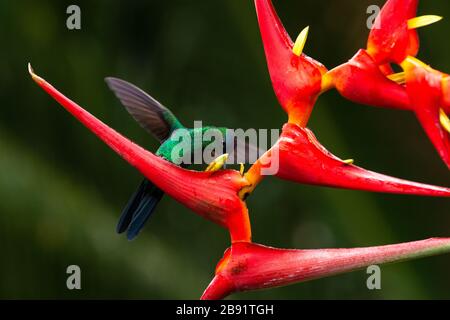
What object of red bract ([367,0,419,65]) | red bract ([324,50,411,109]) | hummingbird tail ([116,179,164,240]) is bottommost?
hummingbird tail ([116,179,164,240])

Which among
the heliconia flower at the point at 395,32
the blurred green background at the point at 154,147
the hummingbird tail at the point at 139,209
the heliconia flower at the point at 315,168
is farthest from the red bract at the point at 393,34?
the blurred green background at the point at 154,147

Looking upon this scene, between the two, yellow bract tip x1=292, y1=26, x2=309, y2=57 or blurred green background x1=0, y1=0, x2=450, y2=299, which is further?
blurred green background x1=0, y1=0, x2=450, y2=299

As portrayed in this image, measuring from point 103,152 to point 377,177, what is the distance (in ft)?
2.86

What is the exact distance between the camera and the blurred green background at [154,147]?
4.84 ft

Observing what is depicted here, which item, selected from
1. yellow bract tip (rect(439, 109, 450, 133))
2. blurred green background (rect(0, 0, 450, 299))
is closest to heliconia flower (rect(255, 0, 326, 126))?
yellow bract tip (rect(439, 109, 450, 133))

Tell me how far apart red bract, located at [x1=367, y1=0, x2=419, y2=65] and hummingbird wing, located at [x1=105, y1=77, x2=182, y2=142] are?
0.83 ft

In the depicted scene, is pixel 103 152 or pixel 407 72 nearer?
pixel 407 72

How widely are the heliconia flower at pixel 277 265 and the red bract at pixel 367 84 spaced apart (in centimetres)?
13

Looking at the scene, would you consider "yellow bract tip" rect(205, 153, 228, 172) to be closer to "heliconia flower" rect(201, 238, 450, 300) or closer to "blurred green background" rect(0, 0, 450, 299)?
"heliconia flower" rect(201, 238, 450, 300)

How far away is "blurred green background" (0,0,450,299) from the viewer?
1477 millimetres
